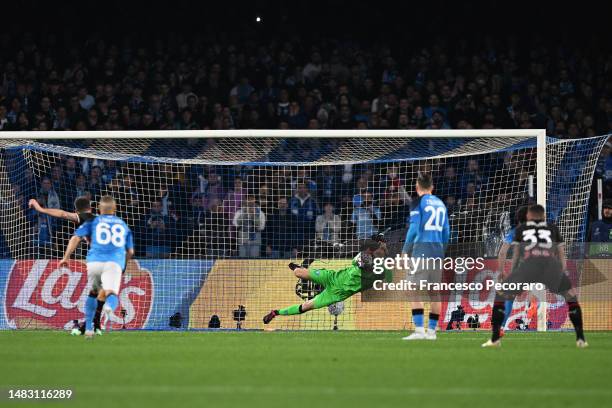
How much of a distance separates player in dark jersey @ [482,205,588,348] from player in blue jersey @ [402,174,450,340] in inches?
53.6

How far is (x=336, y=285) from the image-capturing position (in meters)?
16.2

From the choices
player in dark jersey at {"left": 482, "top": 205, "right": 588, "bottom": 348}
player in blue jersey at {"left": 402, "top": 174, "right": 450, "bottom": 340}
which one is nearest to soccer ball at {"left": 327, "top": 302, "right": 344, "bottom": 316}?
player in blue jersey at {"left": 402, "top": 174, "right": 450, "bottom": 340}

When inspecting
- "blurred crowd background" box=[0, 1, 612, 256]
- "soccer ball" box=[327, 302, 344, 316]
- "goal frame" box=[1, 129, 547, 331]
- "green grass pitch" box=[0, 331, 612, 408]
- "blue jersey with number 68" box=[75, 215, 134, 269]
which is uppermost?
"blurred crowd background" box=[0, 1, 612, 256]

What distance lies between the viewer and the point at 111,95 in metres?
23.4

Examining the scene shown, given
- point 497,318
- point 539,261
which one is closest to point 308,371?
point 497,318

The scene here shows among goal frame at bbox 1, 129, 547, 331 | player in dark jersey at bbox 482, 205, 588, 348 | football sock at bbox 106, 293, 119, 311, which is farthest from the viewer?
goal frame at bbox 1, 129, 547, 331

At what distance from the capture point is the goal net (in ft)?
58.4

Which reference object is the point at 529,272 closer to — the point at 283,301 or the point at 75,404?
the point at 283,301

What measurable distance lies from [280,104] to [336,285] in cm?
788

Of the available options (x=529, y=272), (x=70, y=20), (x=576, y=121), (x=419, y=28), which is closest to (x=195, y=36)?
(x=70, y=20)

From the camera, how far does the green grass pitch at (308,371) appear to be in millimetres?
8000

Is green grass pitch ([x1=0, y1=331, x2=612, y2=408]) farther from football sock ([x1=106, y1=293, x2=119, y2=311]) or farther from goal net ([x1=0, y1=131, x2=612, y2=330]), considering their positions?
goal net ([x1=0, y1=131, x2=612, y2=330])

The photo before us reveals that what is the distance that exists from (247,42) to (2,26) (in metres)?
5.94

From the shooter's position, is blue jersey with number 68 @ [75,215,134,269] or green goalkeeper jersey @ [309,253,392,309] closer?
blue jersey with number 68 @ [75,215,134,269]
